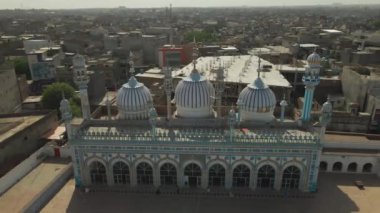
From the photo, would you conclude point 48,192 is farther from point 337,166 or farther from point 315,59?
point 337,166

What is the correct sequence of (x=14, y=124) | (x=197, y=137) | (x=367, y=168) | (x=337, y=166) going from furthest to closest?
(x=14, y=124) < (x=337, y=166) < (x=367, y=168) < (x=197, y=137)

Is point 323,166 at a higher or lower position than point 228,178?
lower

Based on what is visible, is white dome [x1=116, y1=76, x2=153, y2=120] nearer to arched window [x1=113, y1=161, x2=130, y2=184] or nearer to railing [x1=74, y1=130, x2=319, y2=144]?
railing [x1=74, y1=130, x2=319, y2=144]

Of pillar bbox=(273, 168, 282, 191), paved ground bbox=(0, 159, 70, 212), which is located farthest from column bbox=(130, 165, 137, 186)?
pillar bbox=(273, 168, 282, 191)

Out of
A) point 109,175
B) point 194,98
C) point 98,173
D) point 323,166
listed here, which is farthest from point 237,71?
point 98,173

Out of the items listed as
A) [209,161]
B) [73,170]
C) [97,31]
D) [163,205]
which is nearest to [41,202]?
[73,170]

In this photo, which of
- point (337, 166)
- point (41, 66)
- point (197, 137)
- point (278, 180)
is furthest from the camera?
point (41, 66)

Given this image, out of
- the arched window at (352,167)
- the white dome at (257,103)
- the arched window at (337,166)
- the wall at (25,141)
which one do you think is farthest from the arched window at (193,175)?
the wall at (25,141)

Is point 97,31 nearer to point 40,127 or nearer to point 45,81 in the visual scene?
point 45,81
